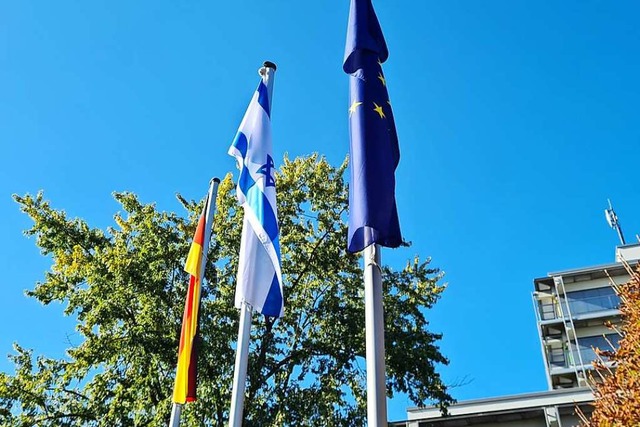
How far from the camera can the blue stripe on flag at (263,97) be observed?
34.7 feet

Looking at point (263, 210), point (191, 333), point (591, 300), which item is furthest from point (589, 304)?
point (263, 210)

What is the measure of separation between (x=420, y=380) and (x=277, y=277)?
11.7 meters

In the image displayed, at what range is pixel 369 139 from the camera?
24.4 ft

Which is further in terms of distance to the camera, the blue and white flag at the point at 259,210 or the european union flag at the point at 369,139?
the blue and white flag at the point at 259,210

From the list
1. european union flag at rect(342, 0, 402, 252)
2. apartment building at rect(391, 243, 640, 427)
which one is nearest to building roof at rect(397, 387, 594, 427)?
apartment building at rect(391, 243, 640, 427)

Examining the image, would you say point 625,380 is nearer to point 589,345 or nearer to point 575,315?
point 589,345

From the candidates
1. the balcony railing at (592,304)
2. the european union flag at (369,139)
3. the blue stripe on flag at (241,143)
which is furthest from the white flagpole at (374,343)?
the balcony railing at (592,304)

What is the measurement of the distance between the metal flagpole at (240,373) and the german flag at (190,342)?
7.88 feet

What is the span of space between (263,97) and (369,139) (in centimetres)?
381

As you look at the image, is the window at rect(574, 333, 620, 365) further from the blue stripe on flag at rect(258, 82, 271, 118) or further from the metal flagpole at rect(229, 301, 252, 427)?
the metal flagpole at rect(229, 301, 252, 427)

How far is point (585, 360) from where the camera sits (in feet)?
153

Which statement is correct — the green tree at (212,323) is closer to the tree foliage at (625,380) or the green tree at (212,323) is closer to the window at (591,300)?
the tree foliage at (625,380)

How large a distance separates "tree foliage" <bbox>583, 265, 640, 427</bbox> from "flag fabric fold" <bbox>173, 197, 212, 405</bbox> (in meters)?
6.42

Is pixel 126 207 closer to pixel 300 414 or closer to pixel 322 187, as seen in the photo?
pixel 322 187
